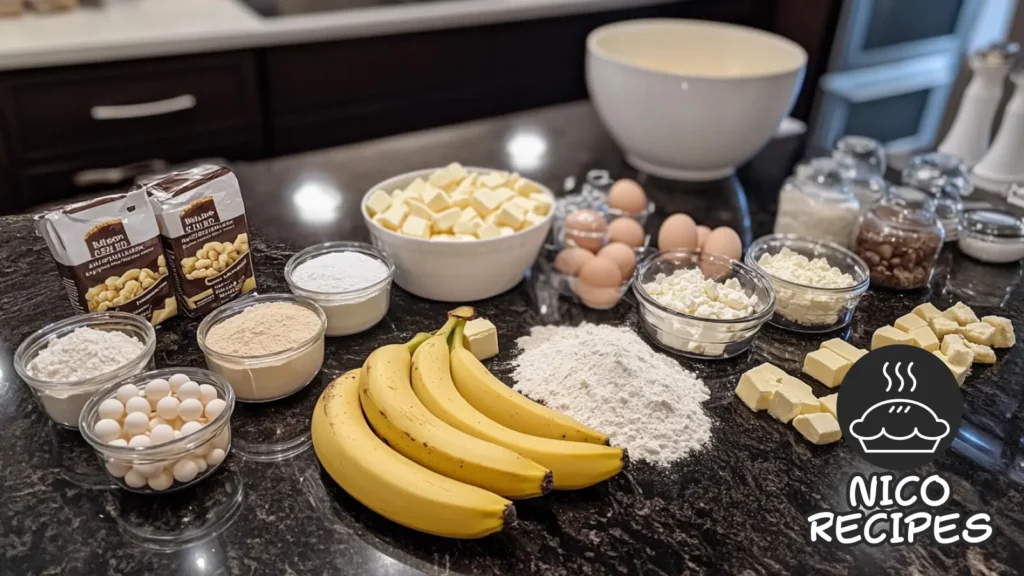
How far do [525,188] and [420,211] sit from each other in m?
0.21

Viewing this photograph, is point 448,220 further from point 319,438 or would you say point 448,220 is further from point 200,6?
point 200,6

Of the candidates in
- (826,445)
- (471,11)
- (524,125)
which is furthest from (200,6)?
(826,445)

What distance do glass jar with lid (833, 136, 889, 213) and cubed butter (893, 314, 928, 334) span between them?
363 millimetres

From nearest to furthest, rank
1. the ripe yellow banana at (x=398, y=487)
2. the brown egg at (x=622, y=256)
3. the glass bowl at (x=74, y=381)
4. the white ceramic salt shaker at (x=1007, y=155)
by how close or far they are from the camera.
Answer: the ripe yellow banana at (x=398, y=487) → the glass bowl at (x=74, y=381) → the brown egg at (x=622, y=256) → the white ceramic salt shaker at (x=1007, y=155)

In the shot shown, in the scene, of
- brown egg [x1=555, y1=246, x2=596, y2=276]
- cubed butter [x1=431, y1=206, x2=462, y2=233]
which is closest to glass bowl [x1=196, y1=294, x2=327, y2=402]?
cubed butter [x1=431, y1=206, x2=462, y2=233]

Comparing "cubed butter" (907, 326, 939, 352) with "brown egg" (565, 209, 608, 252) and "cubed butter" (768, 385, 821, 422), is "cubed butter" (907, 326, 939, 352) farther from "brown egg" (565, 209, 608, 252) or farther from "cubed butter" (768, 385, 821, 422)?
"brown egg" (565, 209, 608, 252)

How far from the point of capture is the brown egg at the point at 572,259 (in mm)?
A: 1229

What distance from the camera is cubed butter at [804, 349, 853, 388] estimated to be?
106cm

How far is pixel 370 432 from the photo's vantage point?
892 mm

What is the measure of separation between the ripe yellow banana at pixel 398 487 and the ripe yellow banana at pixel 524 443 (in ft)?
0.26

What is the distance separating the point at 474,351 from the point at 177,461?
41cm

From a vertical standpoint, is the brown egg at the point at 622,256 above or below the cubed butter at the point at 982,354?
above

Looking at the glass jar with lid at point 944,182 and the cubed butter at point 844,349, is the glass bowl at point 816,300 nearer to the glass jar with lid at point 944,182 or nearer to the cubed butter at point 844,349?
the cubed butter at point 844,349

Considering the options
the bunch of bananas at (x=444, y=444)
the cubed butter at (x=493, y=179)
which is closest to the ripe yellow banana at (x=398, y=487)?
the bunch of bananas at (x=444, y=444)
